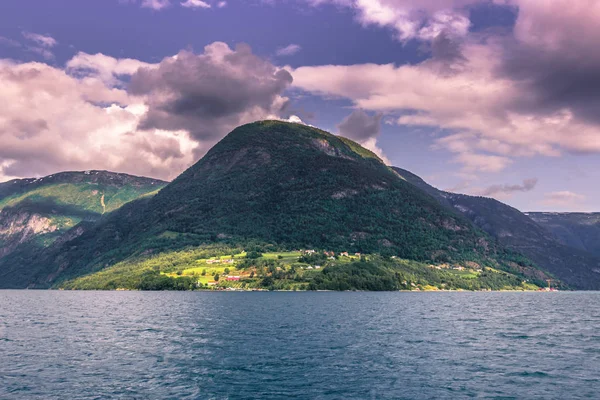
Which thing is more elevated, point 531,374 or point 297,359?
point 297,359

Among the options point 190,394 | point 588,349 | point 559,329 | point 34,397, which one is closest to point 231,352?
point 190,394

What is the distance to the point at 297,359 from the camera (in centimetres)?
6850

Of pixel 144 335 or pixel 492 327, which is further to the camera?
pixel 492 327

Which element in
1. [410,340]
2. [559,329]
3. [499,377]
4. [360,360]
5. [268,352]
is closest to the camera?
[499,377]

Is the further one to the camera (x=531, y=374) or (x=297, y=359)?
(x=297, y=359)

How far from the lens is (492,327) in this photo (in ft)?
355

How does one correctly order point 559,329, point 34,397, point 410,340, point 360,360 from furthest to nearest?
point 559,329 → point 410,340 → point 360,360 → point 34,397

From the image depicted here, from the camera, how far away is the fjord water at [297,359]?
51.8 meters

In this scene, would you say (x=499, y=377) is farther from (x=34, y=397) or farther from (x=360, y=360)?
(x=34, y=397)

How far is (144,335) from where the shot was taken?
91.6 m

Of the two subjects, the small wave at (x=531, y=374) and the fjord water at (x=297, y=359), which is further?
the small wave at (x=531, y=374)

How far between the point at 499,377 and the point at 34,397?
1967 inches

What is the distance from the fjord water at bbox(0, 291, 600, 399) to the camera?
5175cm

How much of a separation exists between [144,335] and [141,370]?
32.2m
